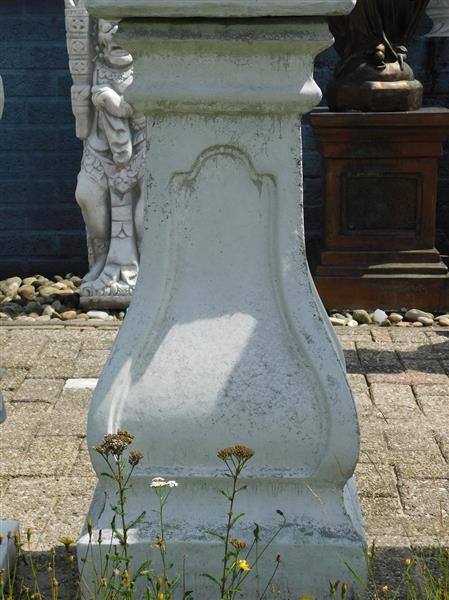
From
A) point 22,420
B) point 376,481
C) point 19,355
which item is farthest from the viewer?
point 19,355

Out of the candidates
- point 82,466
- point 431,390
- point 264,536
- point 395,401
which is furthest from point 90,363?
point 264,536

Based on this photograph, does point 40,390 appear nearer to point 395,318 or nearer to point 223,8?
point 395,318

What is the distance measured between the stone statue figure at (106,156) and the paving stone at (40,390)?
1.35 metres

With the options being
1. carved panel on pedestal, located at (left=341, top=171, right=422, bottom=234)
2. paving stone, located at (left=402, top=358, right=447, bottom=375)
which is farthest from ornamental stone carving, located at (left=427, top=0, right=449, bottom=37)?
paving stone, located at (left=402, top=358, right=447, bottom=375)

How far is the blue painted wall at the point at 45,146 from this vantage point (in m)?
7.21

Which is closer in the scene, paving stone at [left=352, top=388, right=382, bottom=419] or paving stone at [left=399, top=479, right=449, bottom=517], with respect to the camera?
paving stone at [left=399, top=479, right=449, bottom=517]

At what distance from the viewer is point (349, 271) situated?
6.17 meters

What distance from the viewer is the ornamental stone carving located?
23.2 feet

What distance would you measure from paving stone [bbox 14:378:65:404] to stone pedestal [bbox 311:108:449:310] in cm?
178

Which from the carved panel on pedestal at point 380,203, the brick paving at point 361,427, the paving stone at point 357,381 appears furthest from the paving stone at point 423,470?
the carved panel on pedestal at point 380,203

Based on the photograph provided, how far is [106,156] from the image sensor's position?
6273mm

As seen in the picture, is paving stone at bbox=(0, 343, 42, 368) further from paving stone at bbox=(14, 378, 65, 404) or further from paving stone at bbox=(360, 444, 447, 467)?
paving stone at bbox=(360, 444, 447, 467)

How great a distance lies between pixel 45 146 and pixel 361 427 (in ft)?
12.3

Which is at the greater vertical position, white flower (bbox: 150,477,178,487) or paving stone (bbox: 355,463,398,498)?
white flower (bbox: 150,477,178,487)
